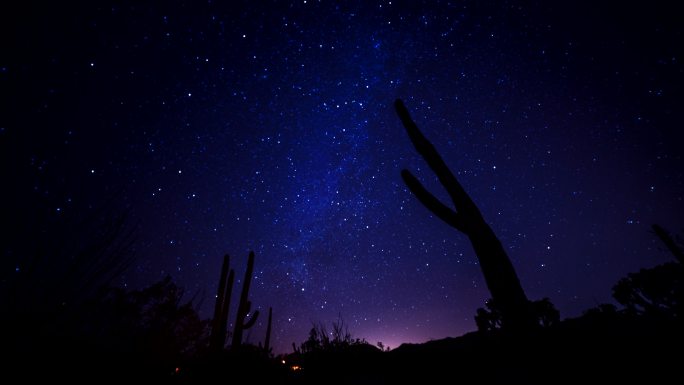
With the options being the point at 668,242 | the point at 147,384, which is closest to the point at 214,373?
the point at 147,384

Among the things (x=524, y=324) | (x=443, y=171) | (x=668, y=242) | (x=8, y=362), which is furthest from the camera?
(x=668, y=242)

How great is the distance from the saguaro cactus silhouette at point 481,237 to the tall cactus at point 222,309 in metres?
9.81

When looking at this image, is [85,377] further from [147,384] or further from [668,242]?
[668,242]

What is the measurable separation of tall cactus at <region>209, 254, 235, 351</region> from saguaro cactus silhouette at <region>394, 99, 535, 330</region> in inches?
386

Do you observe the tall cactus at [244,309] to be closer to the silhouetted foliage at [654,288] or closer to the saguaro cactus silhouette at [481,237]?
the saguaro cactus silhouette at [481,237]

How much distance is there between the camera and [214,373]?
5.74 m

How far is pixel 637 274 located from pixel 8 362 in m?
21.7

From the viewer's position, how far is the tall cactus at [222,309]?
10672mm

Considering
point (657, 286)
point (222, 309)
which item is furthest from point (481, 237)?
point (657, 286)

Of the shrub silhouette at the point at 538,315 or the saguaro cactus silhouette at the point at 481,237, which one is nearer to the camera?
the saguaro cactus silhouette at the point at 481,237

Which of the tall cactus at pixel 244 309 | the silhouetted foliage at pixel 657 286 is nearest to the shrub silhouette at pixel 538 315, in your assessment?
the silhouetted foliage at pixel 657 286

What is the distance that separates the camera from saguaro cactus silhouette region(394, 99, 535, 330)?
93.7 inches

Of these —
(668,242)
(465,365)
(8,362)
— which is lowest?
(465,365)

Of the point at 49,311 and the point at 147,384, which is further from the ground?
the point at 49,311
